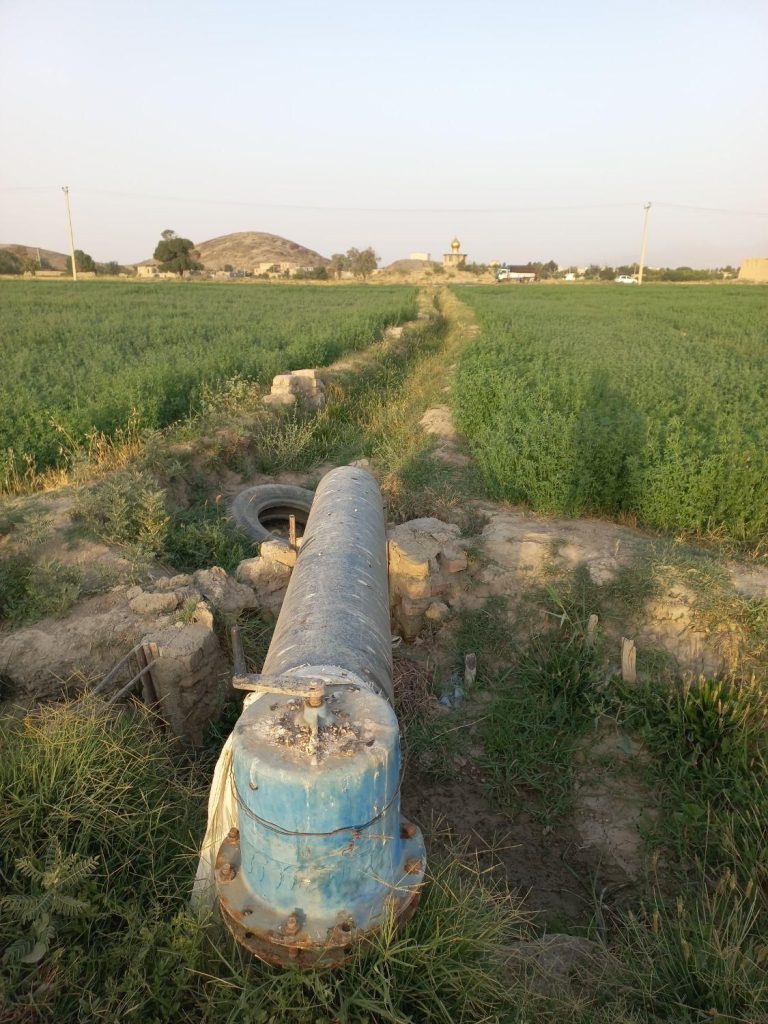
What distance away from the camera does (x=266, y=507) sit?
6.70 metres

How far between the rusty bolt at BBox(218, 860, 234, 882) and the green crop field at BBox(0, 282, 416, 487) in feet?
17.3

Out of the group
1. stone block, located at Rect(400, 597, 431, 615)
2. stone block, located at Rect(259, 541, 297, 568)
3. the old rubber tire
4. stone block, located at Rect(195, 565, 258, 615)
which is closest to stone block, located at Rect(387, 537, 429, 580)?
stone block, located at Rect(400, 597, 431, 615)

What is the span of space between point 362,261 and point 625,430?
3111 inches

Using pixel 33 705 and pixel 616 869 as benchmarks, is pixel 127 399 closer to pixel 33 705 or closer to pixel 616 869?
pixel 33 705

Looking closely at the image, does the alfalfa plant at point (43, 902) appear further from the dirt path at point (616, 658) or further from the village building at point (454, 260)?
the village building at point (454, 260)

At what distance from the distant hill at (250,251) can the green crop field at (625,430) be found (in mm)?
124187

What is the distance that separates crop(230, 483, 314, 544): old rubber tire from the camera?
20.2ft

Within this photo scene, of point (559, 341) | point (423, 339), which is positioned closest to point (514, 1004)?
point (559, 341)

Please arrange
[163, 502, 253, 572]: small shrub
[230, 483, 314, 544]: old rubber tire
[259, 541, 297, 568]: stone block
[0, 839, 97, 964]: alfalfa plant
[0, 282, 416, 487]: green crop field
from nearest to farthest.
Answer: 1. [0, 839, 97, 964]: alfalfa plant
2. [259, 541, 297, 568]: stone block
3. [163, 502, 253, 572]: small shrub
4. [230, 483, 314, 544]: old rubber tire
5. [0, 282, 416, 487]: green crop field

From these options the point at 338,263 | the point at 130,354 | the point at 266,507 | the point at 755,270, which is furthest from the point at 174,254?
the point at 266,507

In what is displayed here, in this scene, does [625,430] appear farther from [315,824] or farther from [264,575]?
[315,824]

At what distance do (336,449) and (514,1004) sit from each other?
7629 millimetres

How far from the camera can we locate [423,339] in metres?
18.8

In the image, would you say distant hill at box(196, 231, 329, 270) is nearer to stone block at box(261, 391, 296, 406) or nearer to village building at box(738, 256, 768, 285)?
village building at box(738, 256, 768, 285)
